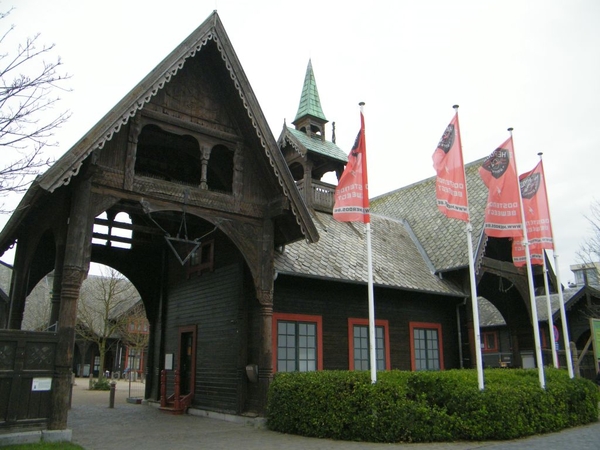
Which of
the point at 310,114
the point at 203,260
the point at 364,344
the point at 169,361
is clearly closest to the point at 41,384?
Answer: the point at 203,260

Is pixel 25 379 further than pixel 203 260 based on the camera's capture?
No

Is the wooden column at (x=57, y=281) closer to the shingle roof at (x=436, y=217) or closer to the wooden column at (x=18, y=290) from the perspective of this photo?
the wooden column at (x=18, y=290)

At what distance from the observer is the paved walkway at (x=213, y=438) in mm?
10141

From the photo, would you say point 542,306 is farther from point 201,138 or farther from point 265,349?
point 201,138

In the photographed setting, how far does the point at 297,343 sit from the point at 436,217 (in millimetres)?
10982

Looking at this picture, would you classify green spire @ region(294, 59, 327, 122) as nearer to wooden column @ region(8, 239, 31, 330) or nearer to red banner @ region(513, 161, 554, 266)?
red banner @ region(513, 161, 554, 266)

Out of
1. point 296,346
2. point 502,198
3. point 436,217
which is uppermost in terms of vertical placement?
point 436,217

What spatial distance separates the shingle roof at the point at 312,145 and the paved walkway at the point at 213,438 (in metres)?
11.9

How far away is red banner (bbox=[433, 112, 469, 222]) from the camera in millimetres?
12711

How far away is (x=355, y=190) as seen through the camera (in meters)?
12.7

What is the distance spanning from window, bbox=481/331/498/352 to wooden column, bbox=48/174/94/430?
3344 cm

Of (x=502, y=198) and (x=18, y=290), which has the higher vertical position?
(x=502, y=198)

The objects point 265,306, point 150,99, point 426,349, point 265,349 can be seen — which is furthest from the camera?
point 426,349

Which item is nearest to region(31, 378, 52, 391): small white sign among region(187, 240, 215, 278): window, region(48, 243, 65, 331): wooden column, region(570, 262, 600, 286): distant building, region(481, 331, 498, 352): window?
region(48, 243, 65, 331): wooden column
